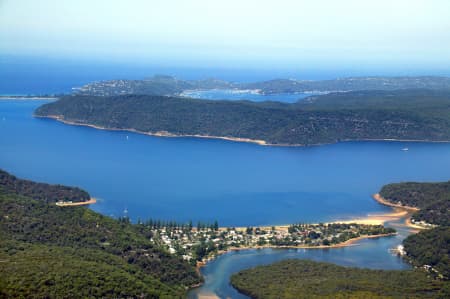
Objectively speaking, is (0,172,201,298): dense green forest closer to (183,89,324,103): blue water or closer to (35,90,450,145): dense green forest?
(35,90,450,145): dense green forest

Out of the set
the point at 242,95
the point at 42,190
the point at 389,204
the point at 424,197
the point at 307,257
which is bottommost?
the point at 307,257

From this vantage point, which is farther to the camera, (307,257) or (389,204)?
(389,204)

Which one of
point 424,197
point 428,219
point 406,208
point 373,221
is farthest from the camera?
point 424,197

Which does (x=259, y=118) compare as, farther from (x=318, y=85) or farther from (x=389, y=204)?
(x=318, y=85)

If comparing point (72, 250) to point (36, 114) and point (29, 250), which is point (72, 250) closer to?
point (29, 250)

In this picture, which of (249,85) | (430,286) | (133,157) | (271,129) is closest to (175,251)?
(430,286)

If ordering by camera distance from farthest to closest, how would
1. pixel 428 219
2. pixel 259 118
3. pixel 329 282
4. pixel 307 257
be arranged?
pixel 259 118, pixel 428 219, pixel 307 257, pixel 329 282

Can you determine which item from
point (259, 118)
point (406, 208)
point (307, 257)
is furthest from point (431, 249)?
point (259, 118)
